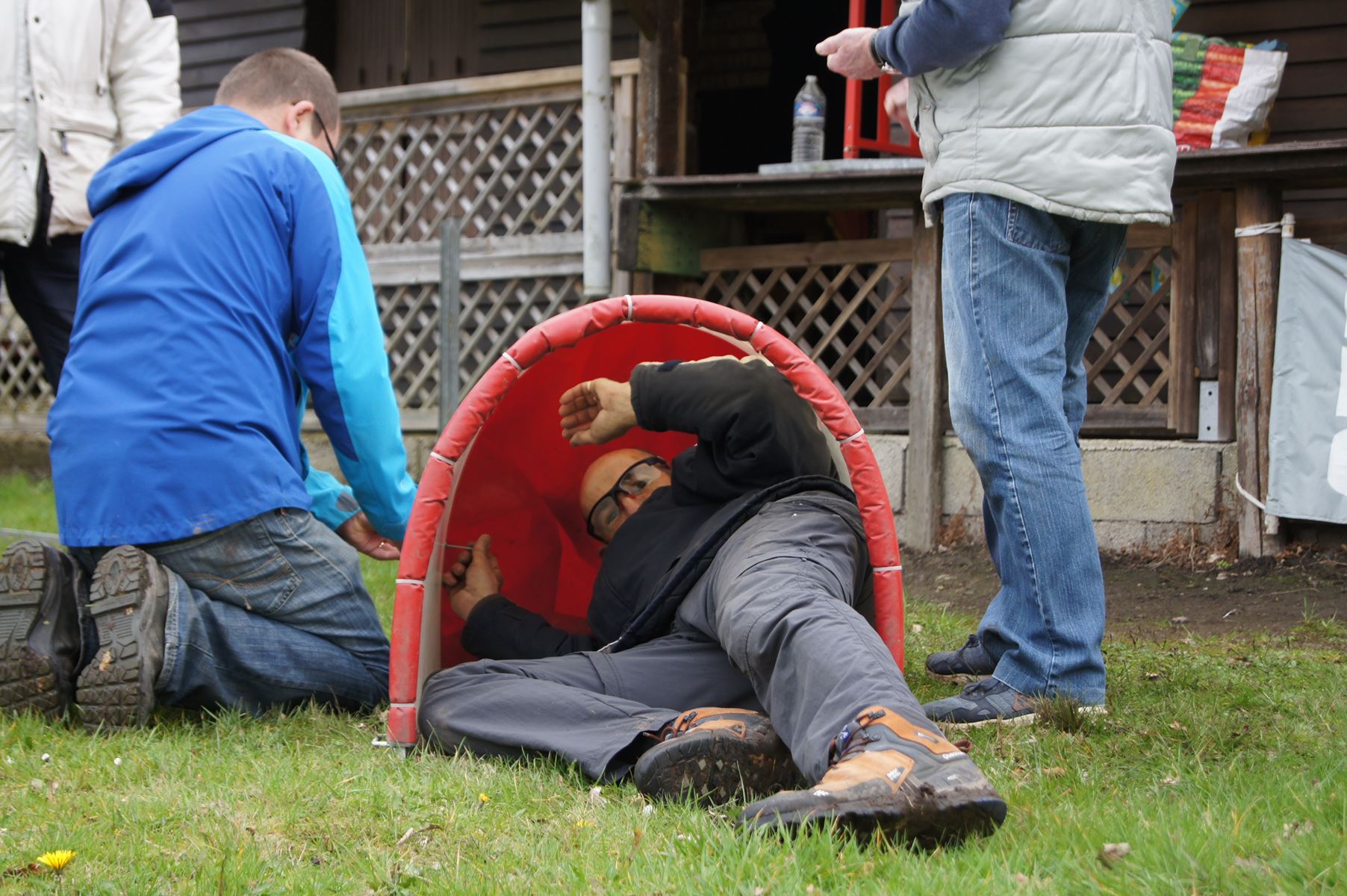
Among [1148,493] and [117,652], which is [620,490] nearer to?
[117,652]

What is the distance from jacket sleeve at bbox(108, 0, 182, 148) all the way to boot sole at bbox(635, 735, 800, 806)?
10.9 ft

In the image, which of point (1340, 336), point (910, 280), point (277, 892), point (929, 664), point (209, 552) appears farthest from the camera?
point (910, 280)

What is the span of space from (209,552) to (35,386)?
26.5 ft

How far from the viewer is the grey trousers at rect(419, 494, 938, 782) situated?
225 centimetres

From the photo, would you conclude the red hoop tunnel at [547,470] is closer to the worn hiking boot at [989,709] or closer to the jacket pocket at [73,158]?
the worn hiking boot at [989,709]

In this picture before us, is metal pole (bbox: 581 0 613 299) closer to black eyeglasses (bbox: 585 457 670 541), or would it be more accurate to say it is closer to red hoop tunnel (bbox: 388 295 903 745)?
red hoop tunnel (bbox: 388 295 903 745)

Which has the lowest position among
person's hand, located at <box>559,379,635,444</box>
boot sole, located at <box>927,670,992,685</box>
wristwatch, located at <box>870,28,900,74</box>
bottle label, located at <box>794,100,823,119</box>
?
boot sole, located at <box>927,670,992,685</box>

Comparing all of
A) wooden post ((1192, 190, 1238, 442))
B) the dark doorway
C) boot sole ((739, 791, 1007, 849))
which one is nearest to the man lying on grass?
boot sole ((739, 791, 1007, 849))

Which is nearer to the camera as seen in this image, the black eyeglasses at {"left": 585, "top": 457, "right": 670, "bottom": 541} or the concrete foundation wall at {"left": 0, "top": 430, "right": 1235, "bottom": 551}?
the black eyeglasses at {"left": 585, "top": 457, "right": 670, "bottom": 541}


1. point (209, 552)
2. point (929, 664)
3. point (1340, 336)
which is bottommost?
point (929, 664)

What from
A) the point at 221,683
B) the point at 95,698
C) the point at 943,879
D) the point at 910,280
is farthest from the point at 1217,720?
the point at 910,280

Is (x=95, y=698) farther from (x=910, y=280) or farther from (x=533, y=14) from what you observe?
(x=533, y=14)

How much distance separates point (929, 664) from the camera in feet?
11.6

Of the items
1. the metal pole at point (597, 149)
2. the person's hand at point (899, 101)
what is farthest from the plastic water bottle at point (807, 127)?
the person's hand at point (899, 101)
